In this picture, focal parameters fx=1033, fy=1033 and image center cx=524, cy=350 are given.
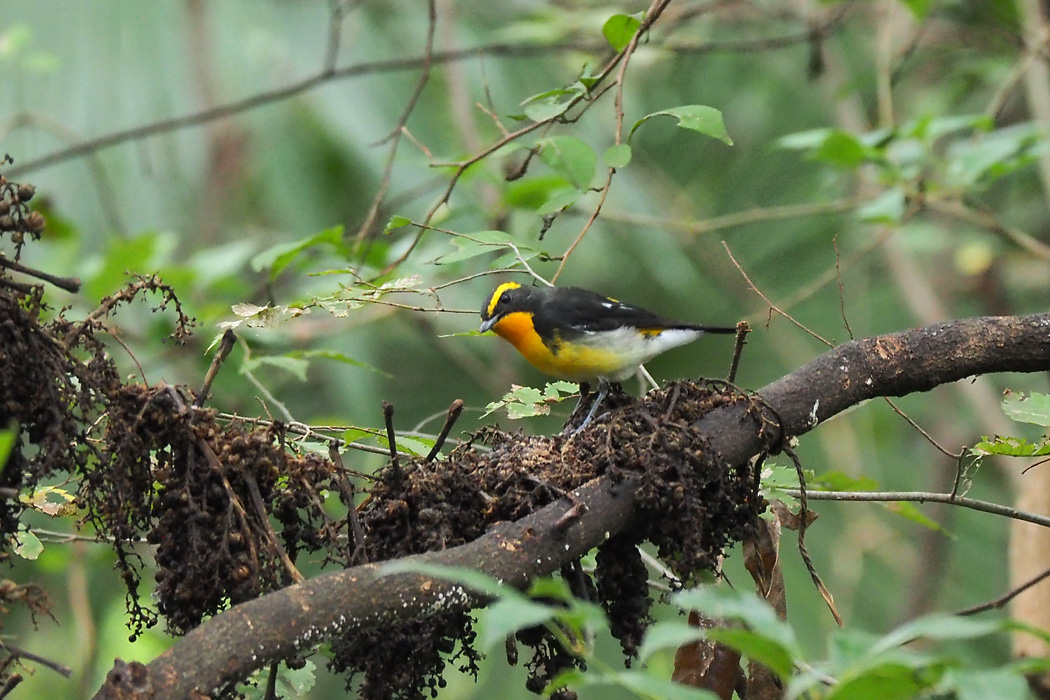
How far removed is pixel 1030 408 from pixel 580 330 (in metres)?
1.54

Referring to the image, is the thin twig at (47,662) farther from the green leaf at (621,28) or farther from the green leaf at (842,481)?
the green leaf at (621,28)

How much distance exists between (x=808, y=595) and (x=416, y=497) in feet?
20.9

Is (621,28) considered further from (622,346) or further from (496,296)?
(496,296)

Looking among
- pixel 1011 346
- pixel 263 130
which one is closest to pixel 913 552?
pixel 263 130

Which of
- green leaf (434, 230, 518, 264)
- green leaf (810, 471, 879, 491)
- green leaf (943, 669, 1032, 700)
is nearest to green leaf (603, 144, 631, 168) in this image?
green leaf (434, 230, 518, 264)

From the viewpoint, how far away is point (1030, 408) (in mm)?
2369

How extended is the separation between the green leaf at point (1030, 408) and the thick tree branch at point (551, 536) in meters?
0.07

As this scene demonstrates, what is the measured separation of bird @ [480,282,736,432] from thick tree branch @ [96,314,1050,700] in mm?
1035

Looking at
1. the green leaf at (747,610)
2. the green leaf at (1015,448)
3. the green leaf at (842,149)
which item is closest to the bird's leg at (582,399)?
the green leaf at (1015,448)

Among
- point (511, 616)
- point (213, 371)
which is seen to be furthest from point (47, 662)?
point (511, 616)

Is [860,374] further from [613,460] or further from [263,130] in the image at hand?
[263,130]

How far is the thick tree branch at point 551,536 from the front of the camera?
155 centimetres

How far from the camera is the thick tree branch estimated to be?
1.55 meters

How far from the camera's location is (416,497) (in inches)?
82.9
